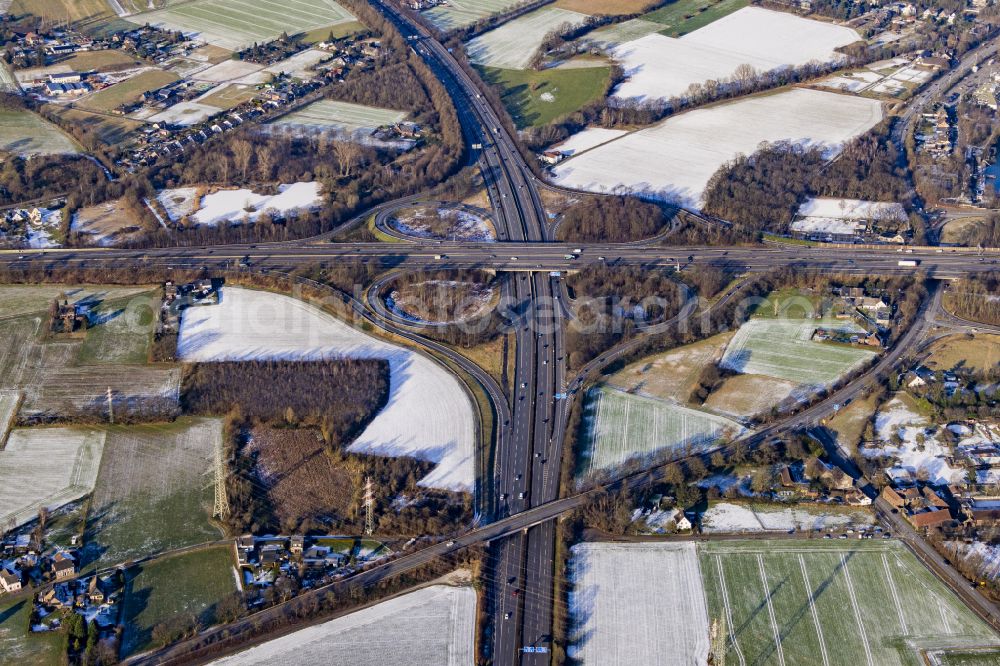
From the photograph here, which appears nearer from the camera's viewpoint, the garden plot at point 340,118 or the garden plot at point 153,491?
the garden plot at point 153,491

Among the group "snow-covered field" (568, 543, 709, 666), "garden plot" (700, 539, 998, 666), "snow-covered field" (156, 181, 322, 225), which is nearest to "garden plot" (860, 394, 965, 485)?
"garden plot" (700, 539, 998, 666)

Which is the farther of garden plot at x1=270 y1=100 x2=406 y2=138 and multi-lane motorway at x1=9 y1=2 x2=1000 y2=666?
garden plot at x1=270 y1=100 x2=406 y2=138

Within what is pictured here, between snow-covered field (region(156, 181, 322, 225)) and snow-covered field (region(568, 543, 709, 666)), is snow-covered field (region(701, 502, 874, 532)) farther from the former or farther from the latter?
snow-covered field (region(156, 181, 322, 225))

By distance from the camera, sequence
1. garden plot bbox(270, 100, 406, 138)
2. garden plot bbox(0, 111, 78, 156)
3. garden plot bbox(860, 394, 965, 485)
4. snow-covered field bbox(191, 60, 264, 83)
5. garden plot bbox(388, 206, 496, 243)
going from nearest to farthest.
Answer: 1. garden plot bbox(860, 394, 965, 485)
2. garden plot bbox(388, 206, 496, 243)
3. garden plot bbox(0, 111, 78, 156)
4. garden plot bbox(270, 100, 406, 138)
5. snow-covered field bbox(191, 60, 264, 83)

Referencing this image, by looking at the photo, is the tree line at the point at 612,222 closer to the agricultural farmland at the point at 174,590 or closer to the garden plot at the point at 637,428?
the garden plot at the point at 637,428

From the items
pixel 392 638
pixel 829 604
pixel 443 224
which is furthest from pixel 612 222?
pixel 392 638

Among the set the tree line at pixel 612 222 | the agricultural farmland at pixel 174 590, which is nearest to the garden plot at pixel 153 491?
the agricultural farmland at pixel 174 590
